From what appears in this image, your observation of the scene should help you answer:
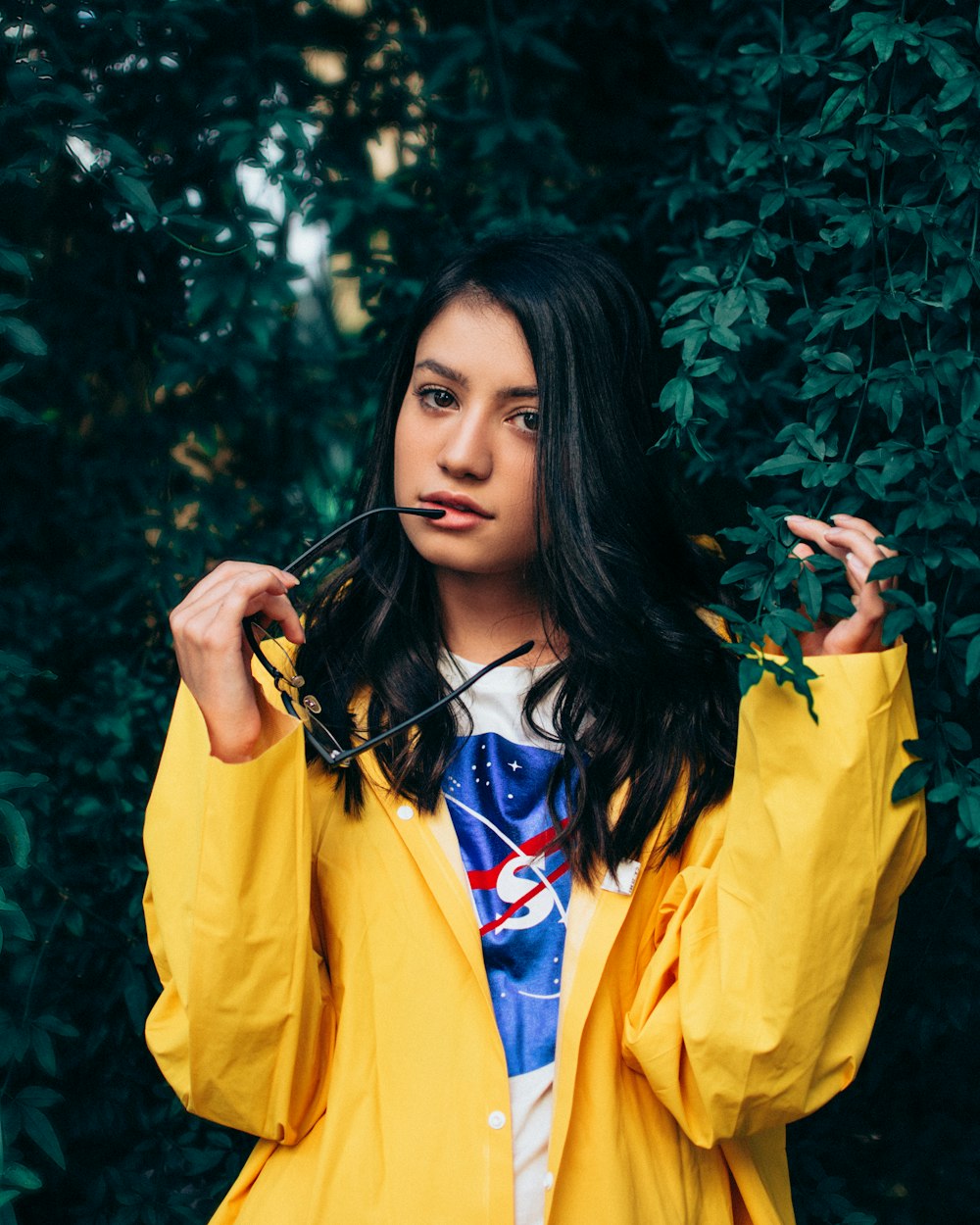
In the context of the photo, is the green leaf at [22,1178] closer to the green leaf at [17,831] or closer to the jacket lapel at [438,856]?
the green leaf at [17,831]

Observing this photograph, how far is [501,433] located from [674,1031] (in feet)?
2.54

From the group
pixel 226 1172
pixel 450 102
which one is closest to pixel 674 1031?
pixel 226 1172

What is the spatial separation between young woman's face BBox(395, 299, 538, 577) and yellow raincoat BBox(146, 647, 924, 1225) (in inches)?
13.5

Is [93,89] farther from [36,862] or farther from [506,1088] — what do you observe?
[506,1088]

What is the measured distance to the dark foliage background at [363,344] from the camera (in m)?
1.49

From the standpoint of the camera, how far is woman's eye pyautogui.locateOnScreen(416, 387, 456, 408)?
1653 mm

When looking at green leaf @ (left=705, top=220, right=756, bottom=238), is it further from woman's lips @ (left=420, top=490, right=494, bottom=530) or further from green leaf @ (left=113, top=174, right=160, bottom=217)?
green leaf @ (left=113, top=174, right=160, bottom=217)

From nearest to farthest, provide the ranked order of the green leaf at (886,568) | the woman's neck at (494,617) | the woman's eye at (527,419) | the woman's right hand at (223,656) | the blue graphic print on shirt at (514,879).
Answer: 1. the green leaf at (886,568)
2. the woman's right hand at (223,656)
3. the blue graphic print on shirt at (514,879)
4. the woman's eye at (527,419)
5. the woman's neck at (494,617)

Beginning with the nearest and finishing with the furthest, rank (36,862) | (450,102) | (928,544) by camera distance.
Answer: (928,544) < (36,862) < (450,102)

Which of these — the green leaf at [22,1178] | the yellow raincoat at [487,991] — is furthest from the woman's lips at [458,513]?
the green leaf at [22,1178]

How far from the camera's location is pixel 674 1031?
1450 millimetres

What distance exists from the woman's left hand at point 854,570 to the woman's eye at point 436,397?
0.49 m

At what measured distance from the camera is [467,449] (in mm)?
1574

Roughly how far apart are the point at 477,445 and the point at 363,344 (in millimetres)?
974
